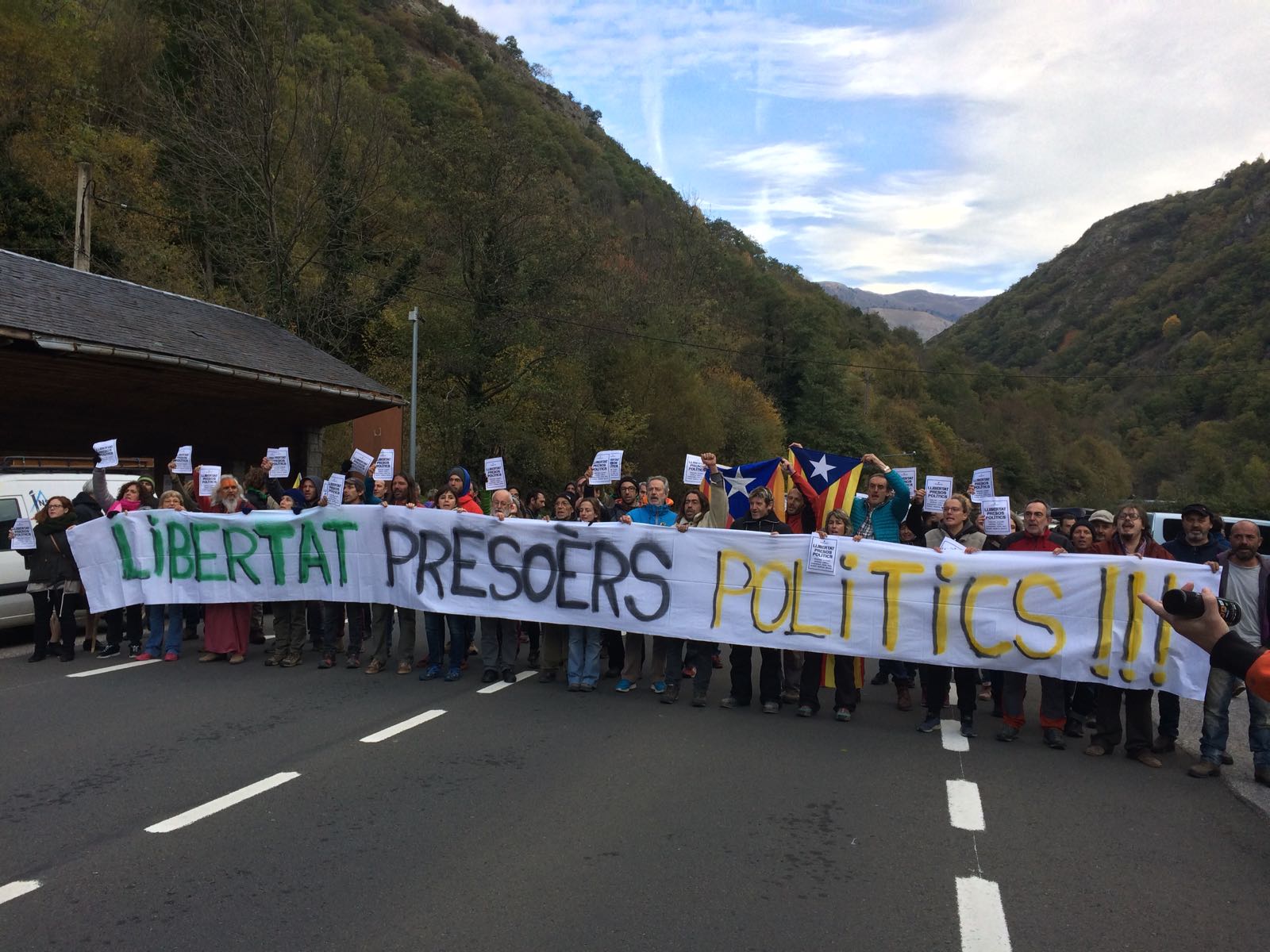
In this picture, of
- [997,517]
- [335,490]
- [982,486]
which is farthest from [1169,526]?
[335,490]

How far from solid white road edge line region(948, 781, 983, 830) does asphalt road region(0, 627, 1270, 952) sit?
2cm

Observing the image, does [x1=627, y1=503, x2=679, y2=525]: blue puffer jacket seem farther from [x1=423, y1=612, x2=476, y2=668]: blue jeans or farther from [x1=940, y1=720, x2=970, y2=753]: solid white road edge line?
[x1=940, y1=720, x2=970, y2=753]: solid white road edge line

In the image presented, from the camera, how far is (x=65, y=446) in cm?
1549

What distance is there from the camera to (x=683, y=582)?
851cm

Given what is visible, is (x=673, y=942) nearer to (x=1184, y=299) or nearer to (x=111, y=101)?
(x=111, y=101)

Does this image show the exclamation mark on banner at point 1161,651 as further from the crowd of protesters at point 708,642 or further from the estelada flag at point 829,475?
the estelada flag at point 829,475

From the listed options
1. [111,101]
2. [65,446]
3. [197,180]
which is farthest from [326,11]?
[65,446]

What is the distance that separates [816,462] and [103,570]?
26.3ft

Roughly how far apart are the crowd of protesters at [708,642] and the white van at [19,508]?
0.67m

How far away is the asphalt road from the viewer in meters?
3.98

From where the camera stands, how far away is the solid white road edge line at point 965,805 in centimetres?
542

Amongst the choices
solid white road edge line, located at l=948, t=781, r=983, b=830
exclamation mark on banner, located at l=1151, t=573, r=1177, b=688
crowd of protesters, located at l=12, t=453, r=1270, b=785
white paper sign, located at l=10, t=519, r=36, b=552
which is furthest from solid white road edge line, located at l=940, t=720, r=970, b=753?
white paper sign, located at l=10, t=519, r=36, b=552

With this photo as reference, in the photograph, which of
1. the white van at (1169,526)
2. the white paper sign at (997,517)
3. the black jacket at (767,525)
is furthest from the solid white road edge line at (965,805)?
the white van at (1169,526)

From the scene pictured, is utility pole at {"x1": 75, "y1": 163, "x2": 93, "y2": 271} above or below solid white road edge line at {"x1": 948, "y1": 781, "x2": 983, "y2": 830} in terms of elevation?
above
